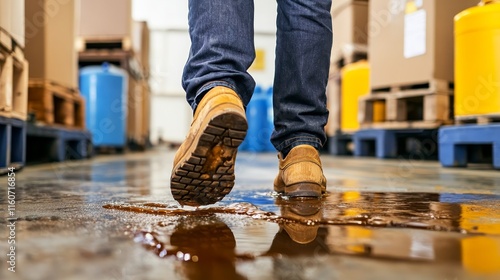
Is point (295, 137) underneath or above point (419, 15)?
underneath

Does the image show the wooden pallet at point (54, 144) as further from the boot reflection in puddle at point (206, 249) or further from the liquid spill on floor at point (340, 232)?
the boot reflection in puddle at point (206, 249)

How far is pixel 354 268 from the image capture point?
616mm

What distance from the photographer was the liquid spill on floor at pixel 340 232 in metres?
0.68

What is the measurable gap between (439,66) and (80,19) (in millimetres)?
3976

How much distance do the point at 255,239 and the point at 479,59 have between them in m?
2.47

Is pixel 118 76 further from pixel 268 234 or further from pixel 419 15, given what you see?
pixel 268 234

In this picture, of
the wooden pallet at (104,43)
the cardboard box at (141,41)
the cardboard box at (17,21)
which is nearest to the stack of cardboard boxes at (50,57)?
the cardboard box at (17,21)

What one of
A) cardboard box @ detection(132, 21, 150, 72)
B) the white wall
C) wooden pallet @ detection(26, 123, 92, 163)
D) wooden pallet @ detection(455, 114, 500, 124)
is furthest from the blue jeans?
the white wall

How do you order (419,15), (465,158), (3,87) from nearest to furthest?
1. (3,87)
2. (465,158)
3. (419,15)

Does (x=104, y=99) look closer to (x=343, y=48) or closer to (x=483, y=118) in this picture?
(x=343, y=48)

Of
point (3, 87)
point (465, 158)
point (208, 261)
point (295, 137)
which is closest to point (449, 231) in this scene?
point (208, 261)

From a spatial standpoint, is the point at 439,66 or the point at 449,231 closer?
the point at 449,231

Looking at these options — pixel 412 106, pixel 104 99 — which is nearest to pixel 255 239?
pixel 412 106

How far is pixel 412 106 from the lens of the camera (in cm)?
416
